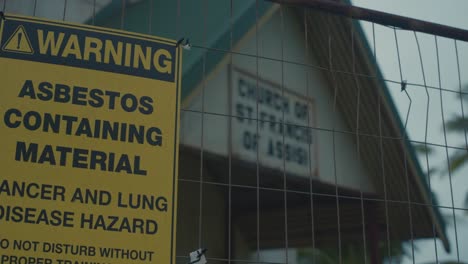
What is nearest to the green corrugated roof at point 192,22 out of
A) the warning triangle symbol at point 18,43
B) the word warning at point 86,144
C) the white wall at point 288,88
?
the white wall at point 288,88

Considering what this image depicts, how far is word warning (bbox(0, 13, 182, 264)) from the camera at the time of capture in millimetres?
4430

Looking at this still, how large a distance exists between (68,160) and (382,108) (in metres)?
5.68

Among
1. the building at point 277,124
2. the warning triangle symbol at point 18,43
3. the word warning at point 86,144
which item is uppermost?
the building at point 277,124

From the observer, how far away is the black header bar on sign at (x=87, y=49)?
190 inches

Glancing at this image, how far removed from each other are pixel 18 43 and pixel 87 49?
44 cm

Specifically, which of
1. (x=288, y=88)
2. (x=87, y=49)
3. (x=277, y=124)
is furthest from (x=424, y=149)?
(x=87, y=49)

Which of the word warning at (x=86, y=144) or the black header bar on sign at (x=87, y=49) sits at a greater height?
the black header bar on sign at (x=87, y=49)

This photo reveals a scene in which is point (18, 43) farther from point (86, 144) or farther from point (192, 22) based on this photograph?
point (192, 22)

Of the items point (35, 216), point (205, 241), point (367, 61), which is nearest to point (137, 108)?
point (35, 216)

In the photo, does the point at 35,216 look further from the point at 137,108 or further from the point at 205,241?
the point at 205,241

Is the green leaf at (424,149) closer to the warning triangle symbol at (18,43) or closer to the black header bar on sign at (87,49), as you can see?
the black header bar on sign at (87,49)

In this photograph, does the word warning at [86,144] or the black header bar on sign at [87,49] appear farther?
the black header bar on sign at [87,49]

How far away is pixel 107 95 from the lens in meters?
4.88

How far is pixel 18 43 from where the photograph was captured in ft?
15.8
